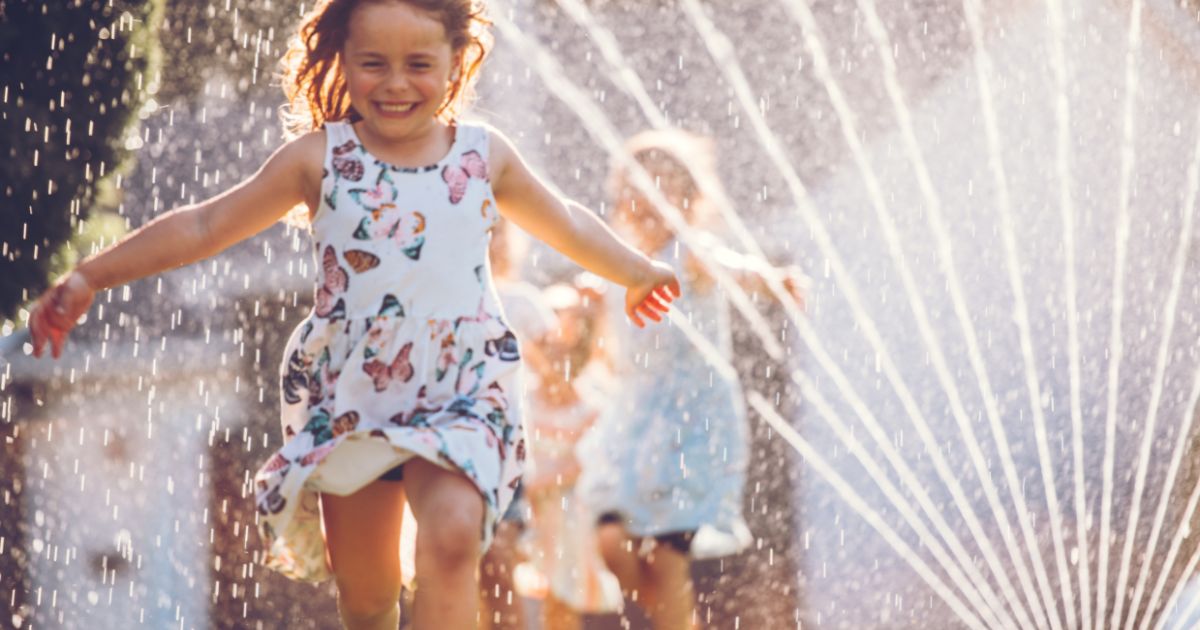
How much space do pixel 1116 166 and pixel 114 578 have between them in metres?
5.31

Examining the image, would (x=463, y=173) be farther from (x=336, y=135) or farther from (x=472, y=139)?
(x=336, y=135)

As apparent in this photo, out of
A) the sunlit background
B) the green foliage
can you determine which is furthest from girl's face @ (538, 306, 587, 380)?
the sunlit background

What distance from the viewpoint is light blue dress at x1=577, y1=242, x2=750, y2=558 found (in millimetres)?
4445

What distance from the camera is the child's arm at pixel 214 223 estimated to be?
3027 millimetres

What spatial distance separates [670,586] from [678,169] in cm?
107

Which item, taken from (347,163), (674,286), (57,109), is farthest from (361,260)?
(57,109)

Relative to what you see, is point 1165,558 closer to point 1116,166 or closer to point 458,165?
point 1116,166

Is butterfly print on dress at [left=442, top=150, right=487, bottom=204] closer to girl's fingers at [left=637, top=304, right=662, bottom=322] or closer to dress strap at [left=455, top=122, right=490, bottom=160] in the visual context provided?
dress strap at [left=455, top=122, right=490, bottom=160]

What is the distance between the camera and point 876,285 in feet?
29.1

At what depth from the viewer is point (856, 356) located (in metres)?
8.82

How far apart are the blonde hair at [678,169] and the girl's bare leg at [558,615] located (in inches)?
50.7

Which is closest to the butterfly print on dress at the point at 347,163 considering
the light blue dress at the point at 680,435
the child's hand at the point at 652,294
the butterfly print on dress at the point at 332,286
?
the butterfly print on dress at the point at 332,286

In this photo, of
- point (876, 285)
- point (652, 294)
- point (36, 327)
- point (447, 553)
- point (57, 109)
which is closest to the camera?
point (447, 553)

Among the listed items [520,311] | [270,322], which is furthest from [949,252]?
[520,311]
